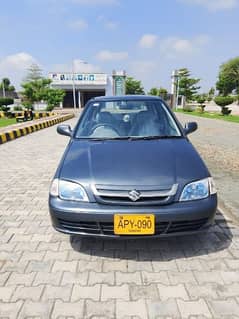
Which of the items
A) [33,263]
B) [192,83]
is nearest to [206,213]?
[33,263]

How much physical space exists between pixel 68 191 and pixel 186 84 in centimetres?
5475

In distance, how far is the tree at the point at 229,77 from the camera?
6519 cm

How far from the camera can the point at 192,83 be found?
53844 mm

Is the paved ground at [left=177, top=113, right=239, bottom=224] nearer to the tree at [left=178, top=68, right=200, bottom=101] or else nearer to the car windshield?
the car windshield

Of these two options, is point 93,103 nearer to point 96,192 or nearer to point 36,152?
point 96,192

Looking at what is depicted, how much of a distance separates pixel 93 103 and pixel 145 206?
2.31m

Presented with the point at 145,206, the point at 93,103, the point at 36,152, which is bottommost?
the point at 36,152

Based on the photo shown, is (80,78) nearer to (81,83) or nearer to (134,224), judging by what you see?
(81,83)

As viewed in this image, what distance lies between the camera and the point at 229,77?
6562cm

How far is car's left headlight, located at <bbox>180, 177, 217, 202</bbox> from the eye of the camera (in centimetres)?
251

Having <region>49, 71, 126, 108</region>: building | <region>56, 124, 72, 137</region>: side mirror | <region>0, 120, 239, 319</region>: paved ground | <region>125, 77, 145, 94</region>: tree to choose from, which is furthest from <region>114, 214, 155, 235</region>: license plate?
<region>125, 77, 145, 94</region>: tree

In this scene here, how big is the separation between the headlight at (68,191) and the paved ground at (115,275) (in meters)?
0.66

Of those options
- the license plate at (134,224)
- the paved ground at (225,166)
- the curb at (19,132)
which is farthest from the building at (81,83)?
the license plate at (134,224)

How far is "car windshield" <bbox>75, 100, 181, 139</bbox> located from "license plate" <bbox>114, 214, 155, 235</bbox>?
130 centimetres
